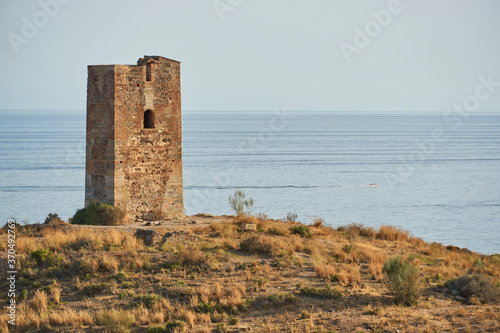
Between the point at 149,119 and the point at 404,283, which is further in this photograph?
the point at 149,119

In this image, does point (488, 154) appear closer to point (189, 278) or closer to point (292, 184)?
point (292, 184)

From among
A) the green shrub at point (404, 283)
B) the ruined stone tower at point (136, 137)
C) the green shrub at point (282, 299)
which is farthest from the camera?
the ruined stone tower at point (136, 137)

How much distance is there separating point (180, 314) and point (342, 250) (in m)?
7.34

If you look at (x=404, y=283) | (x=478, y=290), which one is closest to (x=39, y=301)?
(x=404, y=283)

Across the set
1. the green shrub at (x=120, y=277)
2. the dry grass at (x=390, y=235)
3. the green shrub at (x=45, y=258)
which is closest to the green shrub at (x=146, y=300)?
the green shrub at (x=120, y=277)

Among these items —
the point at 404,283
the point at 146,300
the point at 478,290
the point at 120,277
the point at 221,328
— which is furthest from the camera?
the point at 120,277

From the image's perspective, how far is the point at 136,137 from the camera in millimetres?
23359

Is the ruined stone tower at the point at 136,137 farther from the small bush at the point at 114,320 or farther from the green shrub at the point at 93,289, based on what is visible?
the small bush at the point at 114,320

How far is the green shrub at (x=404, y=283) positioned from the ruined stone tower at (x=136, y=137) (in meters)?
11.9

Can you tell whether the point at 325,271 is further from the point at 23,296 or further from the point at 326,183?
the point at 326,183

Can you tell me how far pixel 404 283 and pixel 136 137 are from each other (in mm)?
12865

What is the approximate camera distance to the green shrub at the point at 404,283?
47.4ft

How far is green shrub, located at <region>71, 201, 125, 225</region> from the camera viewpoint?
22.5 m

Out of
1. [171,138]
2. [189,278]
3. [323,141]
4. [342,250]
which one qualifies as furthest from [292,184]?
[323,141]
